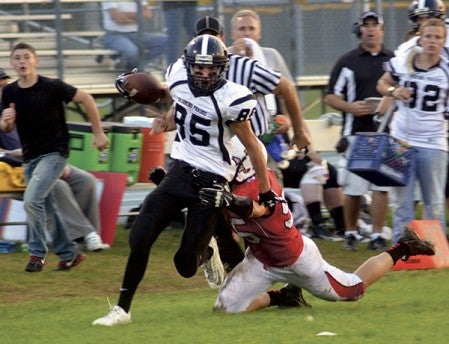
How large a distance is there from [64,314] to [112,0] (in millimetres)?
5750

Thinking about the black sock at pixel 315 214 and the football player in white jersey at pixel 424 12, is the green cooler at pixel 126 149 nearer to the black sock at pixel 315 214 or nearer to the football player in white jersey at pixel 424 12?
the black sock at pixel 315 214

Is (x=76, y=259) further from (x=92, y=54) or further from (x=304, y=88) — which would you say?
(x=304, y=88)

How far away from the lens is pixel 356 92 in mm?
11594

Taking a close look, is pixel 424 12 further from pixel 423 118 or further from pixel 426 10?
pixel 423 118

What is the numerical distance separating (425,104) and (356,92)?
4.67 ft

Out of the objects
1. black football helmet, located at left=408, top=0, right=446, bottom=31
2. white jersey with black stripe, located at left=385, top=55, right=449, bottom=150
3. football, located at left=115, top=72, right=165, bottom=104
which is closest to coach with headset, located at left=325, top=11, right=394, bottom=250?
black football helmet, located at left=408, top=0, right=446, bottom=31

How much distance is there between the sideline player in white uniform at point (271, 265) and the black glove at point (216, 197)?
0.76 feet

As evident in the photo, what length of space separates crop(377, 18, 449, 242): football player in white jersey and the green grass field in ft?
2.31

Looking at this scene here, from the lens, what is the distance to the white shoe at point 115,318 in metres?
7.53

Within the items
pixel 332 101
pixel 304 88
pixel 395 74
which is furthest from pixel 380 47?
pixel 304 88

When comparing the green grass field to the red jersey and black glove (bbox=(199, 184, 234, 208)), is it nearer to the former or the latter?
the red jersey

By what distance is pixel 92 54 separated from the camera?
531 inches

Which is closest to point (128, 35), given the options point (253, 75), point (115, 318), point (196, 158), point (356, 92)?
point (356, 92)

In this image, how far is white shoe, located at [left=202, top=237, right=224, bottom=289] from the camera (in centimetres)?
855
